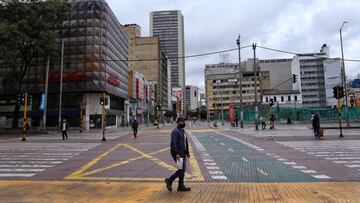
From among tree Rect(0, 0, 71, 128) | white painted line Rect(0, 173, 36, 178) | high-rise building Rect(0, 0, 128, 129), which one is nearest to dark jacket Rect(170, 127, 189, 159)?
white painted line Rect(0, 173, 36, 178)

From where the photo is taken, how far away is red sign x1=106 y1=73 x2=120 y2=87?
5772 cm

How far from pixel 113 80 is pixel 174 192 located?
53708 millimetres

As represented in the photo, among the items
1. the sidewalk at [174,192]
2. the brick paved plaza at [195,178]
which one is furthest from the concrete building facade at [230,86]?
the sidewalk at [174,192]

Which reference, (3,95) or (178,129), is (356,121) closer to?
(178,129)

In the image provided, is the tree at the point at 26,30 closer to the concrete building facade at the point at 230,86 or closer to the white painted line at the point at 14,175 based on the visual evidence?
the white painted line at the point at 14,175

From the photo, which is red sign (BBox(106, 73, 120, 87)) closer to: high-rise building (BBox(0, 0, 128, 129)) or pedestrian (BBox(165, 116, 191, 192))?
high-rise building (BBox(0, 0, 128, 129))

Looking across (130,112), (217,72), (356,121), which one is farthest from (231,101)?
(356,121)

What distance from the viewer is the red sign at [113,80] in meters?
57.7

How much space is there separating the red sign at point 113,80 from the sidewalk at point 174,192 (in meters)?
48.9

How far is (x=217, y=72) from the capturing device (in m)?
161

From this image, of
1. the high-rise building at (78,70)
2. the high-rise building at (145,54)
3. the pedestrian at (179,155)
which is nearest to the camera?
the pedestrian at (179,155)

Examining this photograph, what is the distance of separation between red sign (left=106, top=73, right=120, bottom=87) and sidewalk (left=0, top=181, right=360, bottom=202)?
48939 mm

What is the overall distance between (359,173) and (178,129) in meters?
5.80

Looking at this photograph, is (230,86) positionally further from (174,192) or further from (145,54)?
(174,192)
